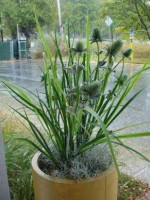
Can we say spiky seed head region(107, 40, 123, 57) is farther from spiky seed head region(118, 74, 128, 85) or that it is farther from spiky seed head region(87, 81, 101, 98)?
spiky seed head region(87, 81, 101, 98)

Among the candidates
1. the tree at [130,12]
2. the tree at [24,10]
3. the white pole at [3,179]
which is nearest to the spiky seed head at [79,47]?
the white pole at [3,179]

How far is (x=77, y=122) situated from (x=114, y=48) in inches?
14.5

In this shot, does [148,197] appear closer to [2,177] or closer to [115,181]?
[115,181]

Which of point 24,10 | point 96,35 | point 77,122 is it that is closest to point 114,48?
point 96,35

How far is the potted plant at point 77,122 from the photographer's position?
1.23m

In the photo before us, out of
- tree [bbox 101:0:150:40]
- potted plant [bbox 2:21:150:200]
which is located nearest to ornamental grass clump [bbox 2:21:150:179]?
potted plant [bbox 2:21:150:200]

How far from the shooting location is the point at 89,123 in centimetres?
132

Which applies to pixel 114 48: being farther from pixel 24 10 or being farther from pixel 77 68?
pixel 24 10

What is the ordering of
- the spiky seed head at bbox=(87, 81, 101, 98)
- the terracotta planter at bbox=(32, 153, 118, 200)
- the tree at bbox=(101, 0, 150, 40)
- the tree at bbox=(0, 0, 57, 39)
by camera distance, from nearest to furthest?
the spiky seed head at bbox=(87, 81, 101, 98) → the terracotta planter at bbox=(32, 153, 118, 200) → the tree at bbox=(101, 0, 150, 40) → the tree at bbox=(0, 0, 57, 39)

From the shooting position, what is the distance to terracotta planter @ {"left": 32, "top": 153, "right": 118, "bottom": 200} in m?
1.23

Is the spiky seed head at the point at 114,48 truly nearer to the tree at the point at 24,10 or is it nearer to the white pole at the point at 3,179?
the white pole at the point at 3,179

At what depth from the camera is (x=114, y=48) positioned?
1.23m

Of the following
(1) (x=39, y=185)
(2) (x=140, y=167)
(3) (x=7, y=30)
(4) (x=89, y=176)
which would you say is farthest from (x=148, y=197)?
(3) (x=7, y=30)

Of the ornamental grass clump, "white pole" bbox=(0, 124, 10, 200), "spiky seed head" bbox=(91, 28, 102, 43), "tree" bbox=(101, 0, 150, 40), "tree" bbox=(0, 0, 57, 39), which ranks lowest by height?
"white pole" bbox=(0, 124, 10, 200)
